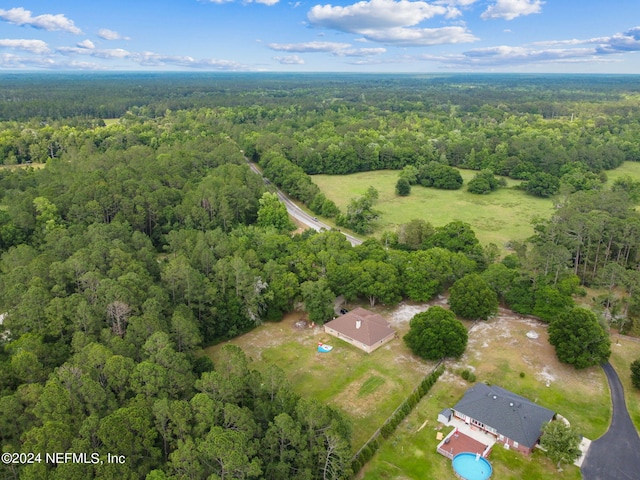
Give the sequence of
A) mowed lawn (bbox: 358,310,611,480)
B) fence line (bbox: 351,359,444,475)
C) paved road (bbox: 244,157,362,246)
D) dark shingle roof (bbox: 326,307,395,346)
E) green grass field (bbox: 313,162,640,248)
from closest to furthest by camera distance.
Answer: mowed lawn (bbox: 358,310,611,480)
fence line (bbox: 351,359,444,475)
dark shingle roof (bbox: 326,307,395,346)
paved road (bbox: 244,157,362,246)
green grass field (bbox: 313,162,640,248)

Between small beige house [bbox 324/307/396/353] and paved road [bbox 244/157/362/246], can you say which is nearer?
small beige house [bbox 324/307/396/353]

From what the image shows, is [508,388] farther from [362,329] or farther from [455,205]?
[455,205]

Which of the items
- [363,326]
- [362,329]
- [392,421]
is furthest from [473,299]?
[392,421]

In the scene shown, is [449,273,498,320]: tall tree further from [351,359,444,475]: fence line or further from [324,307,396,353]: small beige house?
[351,359,444,475]: fence line

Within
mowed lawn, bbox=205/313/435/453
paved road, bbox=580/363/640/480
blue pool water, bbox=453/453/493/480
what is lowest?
mowed lawn, bbox=205/313/435/453

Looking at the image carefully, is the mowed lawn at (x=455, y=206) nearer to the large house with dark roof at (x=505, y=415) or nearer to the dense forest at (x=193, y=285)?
the dense forest at (x=193, y=285)

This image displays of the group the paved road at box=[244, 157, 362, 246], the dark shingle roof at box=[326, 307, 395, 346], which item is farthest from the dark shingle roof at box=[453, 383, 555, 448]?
the paved road at box=[244, 157, 362, 246]

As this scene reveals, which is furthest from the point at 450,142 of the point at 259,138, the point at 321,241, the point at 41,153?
the point at 41,153
